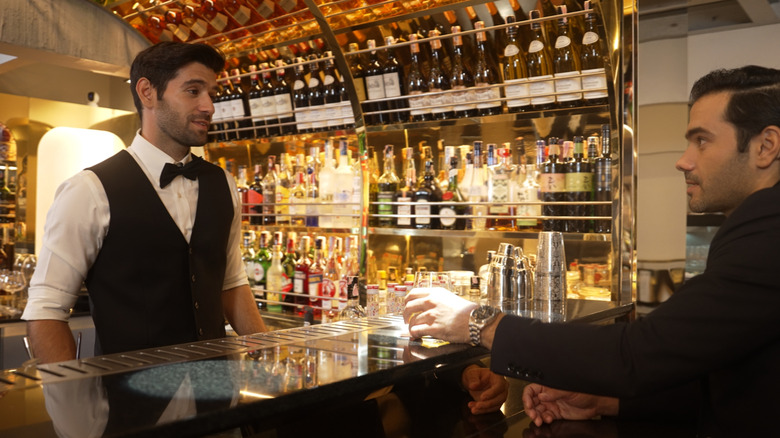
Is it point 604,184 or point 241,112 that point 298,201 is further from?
point 604,184

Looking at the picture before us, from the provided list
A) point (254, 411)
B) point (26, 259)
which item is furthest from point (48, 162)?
point (254, 411)

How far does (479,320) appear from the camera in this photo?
4.41 ft

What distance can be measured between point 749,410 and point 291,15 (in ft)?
8.99

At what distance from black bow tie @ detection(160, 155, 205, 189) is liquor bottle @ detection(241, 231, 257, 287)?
1.69 metres

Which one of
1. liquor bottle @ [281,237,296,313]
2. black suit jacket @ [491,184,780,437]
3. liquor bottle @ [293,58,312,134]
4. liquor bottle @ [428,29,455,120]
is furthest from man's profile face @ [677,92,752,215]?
liquor bottle @ [281,237,296,313]

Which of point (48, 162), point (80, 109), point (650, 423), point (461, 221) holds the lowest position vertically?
point (650, 423)

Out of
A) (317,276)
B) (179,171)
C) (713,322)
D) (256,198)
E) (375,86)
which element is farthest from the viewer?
(256,198)

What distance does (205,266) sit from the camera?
2.04 meters

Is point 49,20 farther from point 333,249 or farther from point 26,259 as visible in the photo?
point 333,249

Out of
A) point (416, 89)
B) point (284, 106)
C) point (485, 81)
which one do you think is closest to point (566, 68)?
point (485, 81)

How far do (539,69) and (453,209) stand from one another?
0.73 m

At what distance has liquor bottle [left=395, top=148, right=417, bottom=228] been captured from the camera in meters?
2.96

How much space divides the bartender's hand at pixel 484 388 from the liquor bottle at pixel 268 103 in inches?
85.6

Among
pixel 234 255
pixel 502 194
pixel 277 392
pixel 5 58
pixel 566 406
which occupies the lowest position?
pixel 566 406
